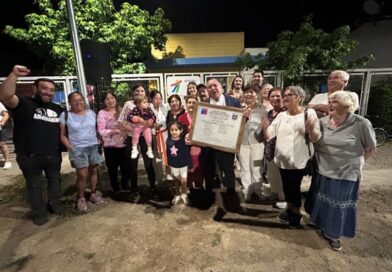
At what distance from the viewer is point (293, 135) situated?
2932mm

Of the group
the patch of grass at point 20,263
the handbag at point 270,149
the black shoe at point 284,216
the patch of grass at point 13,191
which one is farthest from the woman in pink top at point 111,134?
the black shoe at point 284,216

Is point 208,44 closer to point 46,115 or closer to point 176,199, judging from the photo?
point 176,199

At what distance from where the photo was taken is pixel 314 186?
3.07 metres

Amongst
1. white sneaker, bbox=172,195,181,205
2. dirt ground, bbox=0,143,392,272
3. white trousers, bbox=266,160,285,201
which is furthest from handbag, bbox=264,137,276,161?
white sneaker, bbox=172,195,181,205

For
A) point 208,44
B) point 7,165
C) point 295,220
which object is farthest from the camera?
point 208,44

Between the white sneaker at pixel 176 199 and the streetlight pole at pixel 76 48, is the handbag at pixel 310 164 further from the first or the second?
the streetlight pole at pixel 76 48

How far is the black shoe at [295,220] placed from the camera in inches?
130

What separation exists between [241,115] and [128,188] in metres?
2.59

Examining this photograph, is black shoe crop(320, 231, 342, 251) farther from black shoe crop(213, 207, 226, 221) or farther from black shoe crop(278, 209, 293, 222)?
black shoe crop(213, 207, 226, 221)

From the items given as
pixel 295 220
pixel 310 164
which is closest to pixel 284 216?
pixel 295 220

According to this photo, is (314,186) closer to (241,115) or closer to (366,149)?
(366,149)

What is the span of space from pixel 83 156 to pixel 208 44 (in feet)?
45.0

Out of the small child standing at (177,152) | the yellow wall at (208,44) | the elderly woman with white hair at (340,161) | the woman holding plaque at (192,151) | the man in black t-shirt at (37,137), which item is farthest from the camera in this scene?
the yellow wall at (208,44)

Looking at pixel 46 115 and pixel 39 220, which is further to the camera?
pixel 39 220
